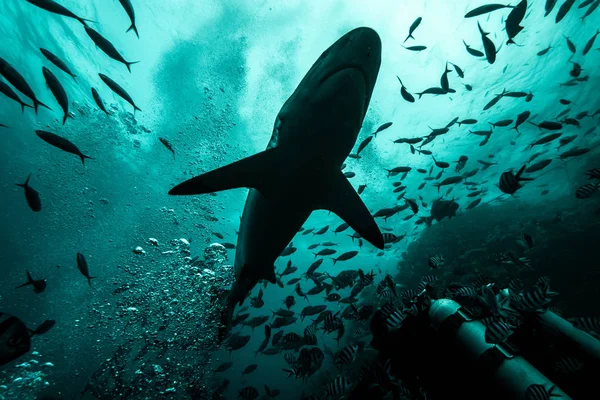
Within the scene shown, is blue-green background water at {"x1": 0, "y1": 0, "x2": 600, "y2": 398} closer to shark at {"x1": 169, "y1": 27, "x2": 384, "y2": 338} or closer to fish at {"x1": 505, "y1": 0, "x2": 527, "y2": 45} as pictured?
fish at {"x1": 505, "y1": 0, "x2": 527, "y2": 45}

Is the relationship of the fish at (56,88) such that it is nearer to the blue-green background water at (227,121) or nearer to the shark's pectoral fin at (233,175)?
the shark's pectoral fin at (233,175)

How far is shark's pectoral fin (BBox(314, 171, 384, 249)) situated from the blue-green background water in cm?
1051

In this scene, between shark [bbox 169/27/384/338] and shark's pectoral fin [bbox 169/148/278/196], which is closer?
shark [bbox 169/27/384/338]

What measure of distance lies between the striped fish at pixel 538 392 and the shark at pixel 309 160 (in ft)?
6.26

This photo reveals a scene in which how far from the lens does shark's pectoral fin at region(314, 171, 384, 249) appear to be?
11.0 feet

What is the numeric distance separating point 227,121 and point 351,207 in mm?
18371

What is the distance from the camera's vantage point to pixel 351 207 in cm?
350

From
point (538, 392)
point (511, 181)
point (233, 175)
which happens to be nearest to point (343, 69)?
point (233, 175)

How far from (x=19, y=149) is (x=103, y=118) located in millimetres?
13889

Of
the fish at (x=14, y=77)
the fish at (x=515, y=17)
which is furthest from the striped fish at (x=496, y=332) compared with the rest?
the fish at (x=14, y=77)

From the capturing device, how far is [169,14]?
14117 mm

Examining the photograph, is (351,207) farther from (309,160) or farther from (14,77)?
(14,77)

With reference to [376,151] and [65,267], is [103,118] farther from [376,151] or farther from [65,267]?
[65,267]

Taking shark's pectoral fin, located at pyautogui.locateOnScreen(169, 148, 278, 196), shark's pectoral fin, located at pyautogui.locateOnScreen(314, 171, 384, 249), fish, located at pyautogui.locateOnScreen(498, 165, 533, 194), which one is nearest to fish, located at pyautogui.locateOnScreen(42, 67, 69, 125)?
shark's pectoral fin, located at pyautogui.locateOnScreen(169, 148, 278, 196)
